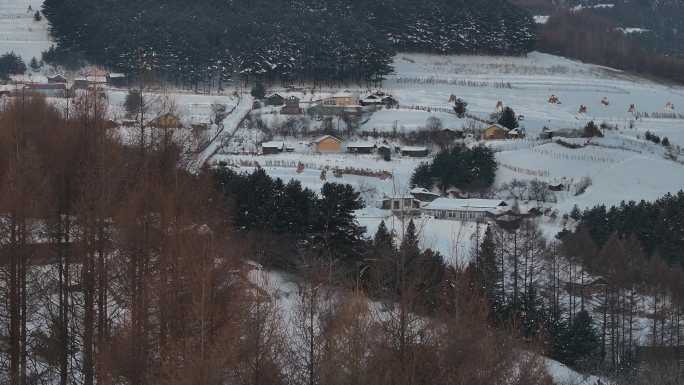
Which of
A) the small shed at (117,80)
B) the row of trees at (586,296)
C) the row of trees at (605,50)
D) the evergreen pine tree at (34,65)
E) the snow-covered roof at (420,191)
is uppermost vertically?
the row of trees at (605,50)

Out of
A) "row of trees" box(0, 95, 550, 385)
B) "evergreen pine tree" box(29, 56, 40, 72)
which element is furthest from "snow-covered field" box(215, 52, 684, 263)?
"evergreen pine tree" box(29, 56, 40, 72)

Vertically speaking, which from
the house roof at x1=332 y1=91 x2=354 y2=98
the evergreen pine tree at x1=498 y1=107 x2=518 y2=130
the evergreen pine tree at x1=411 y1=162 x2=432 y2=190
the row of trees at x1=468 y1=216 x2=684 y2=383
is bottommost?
the row of trees at x1=468 y1=216 x2=684 y2=383

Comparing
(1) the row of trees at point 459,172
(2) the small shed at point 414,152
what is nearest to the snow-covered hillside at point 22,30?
(2) the small shed at point 414,152

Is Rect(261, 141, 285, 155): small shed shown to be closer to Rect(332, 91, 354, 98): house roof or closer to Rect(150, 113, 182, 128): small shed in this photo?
Rect(332, 91, 354, 98): house roof

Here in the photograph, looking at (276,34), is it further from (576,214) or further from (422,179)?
(576,214)

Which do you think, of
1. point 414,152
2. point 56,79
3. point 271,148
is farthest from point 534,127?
point 56,79

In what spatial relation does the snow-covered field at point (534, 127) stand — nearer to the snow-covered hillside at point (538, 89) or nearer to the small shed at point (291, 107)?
the snow-covered hillside at point (538, 89)
